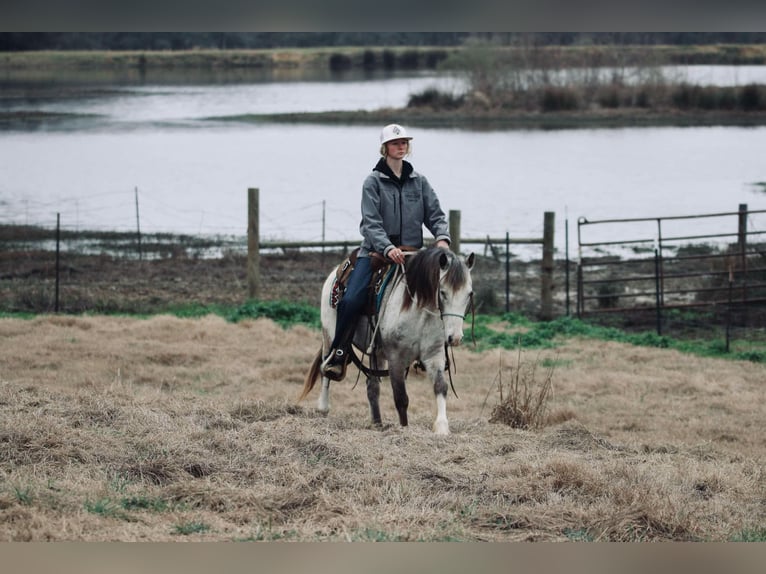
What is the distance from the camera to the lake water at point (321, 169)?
967 inches

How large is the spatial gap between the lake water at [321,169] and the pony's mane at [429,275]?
47.3 ft

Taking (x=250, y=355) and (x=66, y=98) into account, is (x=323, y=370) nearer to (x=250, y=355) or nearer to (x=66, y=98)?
(x=250, y=355)

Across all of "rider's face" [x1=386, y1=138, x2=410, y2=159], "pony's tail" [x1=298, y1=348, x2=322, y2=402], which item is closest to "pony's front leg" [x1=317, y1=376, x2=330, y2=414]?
"pony's tail" [x1=298, y1=348, x2=322, y2=402]

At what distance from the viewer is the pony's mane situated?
7.01 meters

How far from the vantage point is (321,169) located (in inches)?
1261

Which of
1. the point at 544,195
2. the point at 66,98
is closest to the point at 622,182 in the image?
the point at 544,195

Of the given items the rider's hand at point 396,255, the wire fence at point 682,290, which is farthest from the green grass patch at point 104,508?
the wire fence at point 682,290

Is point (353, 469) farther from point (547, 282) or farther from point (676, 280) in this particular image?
point (676, 280)

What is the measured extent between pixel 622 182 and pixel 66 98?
62.9ft

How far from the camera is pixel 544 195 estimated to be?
94.6 ft

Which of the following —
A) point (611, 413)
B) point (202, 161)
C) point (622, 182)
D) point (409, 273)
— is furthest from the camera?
point (202, 161)

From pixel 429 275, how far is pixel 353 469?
188 centimetres
